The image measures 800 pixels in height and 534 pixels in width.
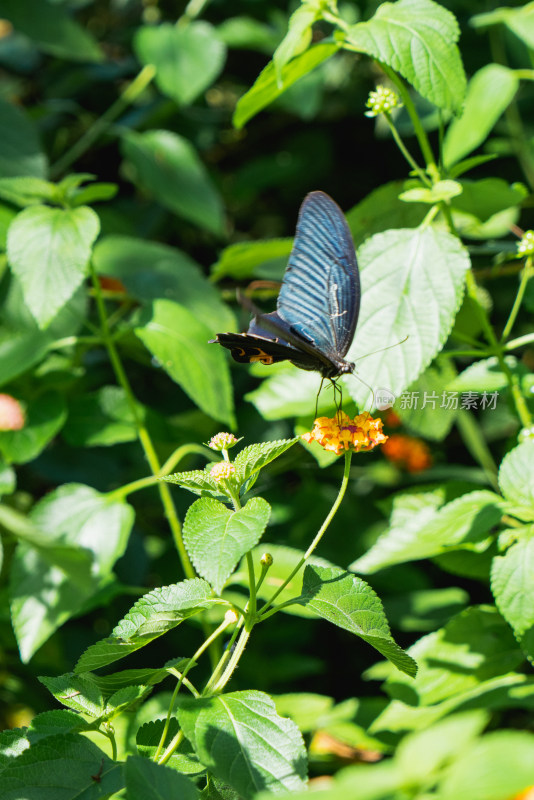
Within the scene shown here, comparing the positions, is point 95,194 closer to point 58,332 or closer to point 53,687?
point 58,332

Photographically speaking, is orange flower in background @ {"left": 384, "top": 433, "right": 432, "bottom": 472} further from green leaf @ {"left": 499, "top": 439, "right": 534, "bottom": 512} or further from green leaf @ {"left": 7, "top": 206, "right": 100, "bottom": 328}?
green leaf @ {"left": 7, "top": 206, "right": 100, "bottom": 328}

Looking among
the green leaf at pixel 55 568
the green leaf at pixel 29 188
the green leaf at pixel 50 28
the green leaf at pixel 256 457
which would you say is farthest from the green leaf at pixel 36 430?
the green leaf at pixel 50 28

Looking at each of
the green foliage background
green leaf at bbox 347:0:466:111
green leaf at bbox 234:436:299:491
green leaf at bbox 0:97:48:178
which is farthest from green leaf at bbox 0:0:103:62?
green leaf at bbox 234:436:299:491

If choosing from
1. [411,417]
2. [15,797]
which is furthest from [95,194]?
[15,797]

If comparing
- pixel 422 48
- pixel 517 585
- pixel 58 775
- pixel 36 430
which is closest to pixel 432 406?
pixel 517 585

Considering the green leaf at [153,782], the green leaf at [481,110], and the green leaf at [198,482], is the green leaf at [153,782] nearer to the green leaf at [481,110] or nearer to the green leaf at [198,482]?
the green leaf at [198,482]

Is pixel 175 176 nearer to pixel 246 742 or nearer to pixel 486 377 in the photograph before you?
pixel 486 377
